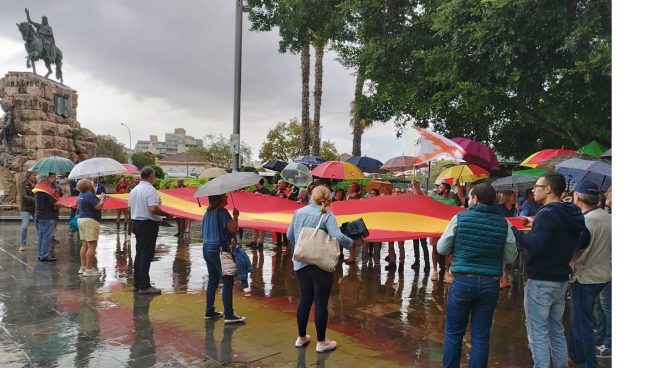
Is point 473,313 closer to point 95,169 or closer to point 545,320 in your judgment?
point 545,320

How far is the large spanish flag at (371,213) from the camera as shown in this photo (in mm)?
6266

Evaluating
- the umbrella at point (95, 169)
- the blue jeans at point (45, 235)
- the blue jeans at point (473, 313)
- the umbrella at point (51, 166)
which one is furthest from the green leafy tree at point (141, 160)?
the blue jeans at point (473, 313)

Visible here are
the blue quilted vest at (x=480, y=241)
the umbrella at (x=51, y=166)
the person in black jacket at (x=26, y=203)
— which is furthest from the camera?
the umbrella at (x=51, y=166)

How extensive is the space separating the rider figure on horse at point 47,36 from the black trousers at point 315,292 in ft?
73.3

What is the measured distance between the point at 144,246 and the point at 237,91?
5.82m

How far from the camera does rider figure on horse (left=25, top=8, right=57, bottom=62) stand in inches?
866

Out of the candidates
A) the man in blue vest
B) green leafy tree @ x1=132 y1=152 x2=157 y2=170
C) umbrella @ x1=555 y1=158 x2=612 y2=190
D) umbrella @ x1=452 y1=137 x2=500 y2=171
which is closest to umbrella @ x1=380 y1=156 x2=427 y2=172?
umbrella @ x1=452 y1=137 x2=500 y2=171

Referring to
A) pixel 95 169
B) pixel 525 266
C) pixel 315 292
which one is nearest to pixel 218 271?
pixel 315 292

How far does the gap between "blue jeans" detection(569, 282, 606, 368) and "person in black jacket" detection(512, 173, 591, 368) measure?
352 millimetres

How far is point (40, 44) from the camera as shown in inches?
853

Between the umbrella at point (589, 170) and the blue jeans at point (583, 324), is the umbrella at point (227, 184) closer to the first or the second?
the blue jeans at point (583, 324)

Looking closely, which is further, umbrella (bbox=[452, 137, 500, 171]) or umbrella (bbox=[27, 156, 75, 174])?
umbrella (bbox=[27, 156, 75, 174])

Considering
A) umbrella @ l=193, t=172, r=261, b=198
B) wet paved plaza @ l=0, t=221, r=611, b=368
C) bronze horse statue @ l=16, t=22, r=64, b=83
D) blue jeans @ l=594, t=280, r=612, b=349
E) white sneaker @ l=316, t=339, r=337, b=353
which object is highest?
bronze horse statue @ l=16, t=22, r=64, b=83

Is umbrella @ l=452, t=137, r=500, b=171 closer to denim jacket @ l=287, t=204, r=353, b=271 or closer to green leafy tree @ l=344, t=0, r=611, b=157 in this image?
green leafy tree @ l=344, t=0, r=611, b=157
